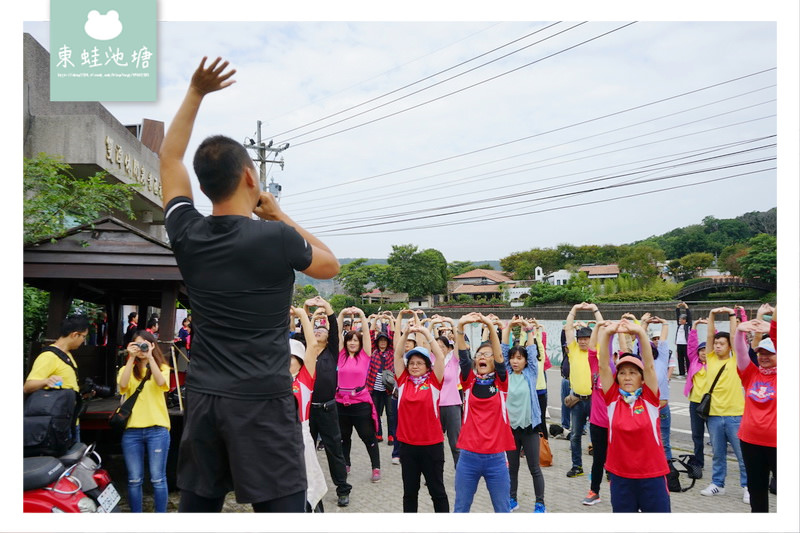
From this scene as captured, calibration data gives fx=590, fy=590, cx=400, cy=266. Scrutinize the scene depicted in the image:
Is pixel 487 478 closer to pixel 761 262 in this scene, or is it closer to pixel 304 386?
pixel 304 386

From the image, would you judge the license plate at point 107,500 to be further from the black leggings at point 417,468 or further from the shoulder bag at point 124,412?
the black leggings at point 417,468

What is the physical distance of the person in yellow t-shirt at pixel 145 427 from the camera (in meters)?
4.84

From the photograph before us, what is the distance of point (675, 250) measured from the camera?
45.8 metres

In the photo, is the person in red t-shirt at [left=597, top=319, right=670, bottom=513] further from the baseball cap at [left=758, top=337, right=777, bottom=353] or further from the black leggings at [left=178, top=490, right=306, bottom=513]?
the black leggings at [left=178, top=490, right=306, bottom=513]

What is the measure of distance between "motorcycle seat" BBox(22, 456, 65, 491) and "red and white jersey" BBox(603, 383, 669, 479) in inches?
149

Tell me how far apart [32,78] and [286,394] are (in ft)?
32.1

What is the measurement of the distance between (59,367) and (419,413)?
9.17ft

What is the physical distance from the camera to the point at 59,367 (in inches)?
175

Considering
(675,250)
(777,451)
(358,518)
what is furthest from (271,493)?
(675,250)

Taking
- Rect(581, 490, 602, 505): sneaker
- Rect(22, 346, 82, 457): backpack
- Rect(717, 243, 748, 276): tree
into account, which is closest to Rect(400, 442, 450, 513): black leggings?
Rect(581, 490, 602, 505): sneaker

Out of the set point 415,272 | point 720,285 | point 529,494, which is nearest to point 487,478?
point 529,494

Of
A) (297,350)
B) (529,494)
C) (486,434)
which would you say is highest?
(297,350)

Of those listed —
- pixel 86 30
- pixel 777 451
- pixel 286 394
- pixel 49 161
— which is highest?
pixel 86 30

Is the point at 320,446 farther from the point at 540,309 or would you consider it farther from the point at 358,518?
the point at 540,309
